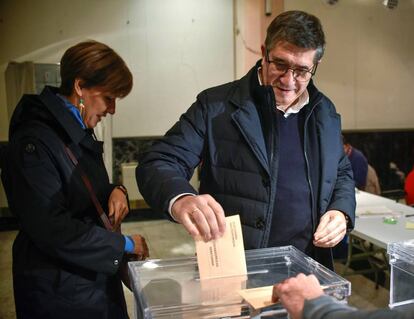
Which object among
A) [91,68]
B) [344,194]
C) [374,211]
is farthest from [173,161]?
[374,211]

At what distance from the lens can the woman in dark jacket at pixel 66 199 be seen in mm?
1249

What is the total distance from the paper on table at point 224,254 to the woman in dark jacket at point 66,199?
1.60ft

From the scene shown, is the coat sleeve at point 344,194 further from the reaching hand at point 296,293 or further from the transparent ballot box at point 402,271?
the reaching hand at point 296,293

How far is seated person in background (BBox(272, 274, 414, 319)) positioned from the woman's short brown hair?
3.05 ft

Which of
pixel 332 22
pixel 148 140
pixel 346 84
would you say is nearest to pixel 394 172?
pixel 346 84

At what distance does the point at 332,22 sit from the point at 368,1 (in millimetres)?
720

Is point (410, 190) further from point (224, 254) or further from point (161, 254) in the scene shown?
point (224, 254)

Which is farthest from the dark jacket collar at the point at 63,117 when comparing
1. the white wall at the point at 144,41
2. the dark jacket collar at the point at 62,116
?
the white wall at the point at 144,41

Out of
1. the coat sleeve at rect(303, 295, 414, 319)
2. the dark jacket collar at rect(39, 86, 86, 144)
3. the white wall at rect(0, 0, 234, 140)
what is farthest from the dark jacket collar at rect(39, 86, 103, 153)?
the white wall at rect(0, 0, 234, 140)

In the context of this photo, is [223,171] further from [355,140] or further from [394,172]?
[394,172]

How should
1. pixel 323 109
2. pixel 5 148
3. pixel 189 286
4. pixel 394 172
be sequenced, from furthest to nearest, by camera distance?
pixel 394 172, pixel 323 109, pixel 5 148, pixel 189 286

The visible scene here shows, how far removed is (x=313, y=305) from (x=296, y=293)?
0.05 meters

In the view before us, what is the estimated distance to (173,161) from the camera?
1.26 meters

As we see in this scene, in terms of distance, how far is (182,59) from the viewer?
5.52m
